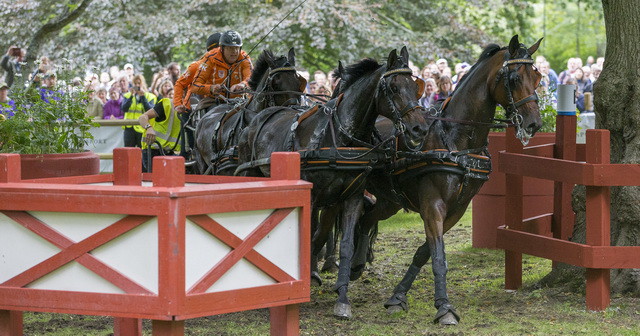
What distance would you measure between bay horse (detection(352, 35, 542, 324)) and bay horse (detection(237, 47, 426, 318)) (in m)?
0.29

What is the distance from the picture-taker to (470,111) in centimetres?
890

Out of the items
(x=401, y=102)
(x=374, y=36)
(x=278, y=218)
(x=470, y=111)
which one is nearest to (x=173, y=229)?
(x=278, y=218)

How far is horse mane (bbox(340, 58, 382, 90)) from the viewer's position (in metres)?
9.06

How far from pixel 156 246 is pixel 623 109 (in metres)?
5.23

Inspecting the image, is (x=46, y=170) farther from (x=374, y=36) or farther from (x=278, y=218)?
(x=374, y=36)

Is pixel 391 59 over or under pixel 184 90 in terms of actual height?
over

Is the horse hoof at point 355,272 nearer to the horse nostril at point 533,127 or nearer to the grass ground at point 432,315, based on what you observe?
the grass ground at point 432,315

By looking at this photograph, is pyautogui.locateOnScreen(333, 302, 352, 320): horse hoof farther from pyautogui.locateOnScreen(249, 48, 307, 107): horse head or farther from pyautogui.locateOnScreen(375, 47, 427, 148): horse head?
pyautogui.locateOnScreen(249, 48, 307, 107): horse head

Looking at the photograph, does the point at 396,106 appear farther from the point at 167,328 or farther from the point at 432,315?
the point at 167,328

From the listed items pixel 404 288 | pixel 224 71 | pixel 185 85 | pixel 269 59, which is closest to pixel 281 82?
pixel 269 59

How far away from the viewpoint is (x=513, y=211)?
9750 mm

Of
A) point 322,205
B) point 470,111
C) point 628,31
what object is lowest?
point 322,205

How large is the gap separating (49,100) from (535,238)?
473 centimetres

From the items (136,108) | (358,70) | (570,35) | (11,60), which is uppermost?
(570,35)
